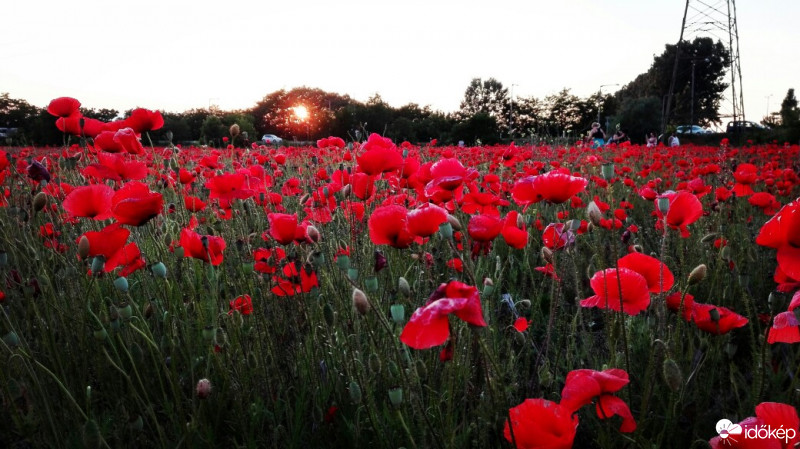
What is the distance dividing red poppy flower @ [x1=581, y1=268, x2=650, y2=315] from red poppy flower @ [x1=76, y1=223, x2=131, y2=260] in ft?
4.07

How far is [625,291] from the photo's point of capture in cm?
117

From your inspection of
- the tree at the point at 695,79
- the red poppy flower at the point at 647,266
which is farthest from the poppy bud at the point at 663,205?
the tree at the point at 695,79

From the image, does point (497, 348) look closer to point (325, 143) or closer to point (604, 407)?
point (604, 407)

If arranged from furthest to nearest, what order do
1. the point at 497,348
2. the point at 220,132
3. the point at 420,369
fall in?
the point at 220,132, the point at 497,348, the point at 420,369

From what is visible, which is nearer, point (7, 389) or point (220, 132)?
point (7, 389)

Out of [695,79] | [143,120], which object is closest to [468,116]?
[143,120]

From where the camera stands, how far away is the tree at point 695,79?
41.9m

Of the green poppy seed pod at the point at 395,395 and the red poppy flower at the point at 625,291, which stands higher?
the red poppy flower at the point at 625,291

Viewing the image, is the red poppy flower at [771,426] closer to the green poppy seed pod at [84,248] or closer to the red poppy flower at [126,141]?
the green poppy seed pod at [84,248]

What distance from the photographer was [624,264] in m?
1.26

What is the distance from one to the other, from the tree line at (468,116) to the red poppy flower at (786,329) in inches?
82.4

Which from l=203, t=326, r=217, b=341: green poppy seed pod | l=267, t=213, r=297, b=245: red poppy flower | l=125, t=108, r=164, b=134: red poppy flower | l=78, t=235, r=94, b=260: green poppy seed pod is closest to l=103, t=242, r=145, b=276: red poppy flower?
l=78, t=235, r=94, b=260: green poppy seed pod

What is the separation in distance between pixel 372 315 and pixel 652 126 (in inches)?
993

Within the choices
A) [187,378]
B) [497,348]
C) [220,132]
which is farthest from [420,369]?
[220,132]
